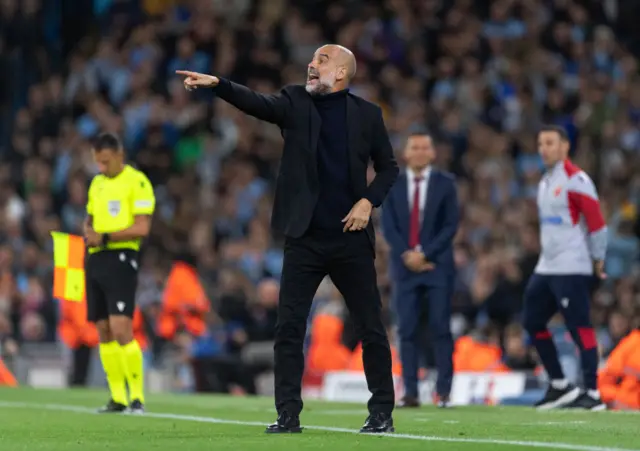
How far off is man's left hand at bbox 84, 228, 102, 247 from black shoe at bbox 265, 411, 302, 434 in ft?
11.5

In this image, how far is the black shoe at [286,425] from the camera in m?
9.00

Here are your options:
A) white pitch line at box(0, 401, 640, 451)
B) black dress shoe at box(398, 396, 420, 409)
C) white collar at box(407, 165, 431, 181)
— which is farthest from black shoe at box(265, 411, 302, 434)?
white collar at box(407, 165, 431, 181)

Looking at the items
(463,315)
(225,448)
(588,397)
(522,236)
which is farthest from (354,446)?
(522,236)

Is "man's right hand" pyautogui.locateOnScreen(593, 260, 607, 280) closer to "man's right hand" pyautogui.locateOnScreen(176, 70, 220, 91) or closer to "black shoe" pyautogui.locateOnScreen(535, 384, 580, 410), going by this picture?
"black shoe" pyautogui.locateOnScreen(535, 384, 580, 410)

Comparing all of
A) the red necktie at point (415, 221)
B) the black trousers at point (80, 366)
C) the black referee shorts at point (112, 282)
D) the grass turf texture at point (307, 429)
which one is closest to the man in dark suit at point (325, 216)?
the grass turf texture at point (307, 429)

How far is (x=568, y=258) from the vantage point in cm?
1284

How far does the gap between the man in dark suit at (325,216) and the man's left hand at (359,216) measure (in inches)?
2.1

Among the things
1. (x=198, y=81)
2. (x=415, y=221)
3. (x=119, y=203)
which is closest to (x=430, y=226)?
(x=415, y=221)

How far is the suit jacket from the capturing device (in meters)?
13.3

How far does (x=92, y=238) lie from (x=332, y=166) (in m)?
3.64

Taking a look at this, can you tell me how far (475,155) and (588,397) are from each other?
9698mm

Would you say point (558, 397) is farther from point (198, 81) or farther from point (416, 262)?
point (198, 81)

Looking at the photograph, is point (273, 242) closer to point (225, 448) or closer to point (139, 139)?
point (139, 139)

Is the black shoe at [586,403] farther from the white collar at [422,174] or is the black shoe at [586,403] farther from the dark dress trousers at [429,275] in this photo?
the white collar at [422,174]
